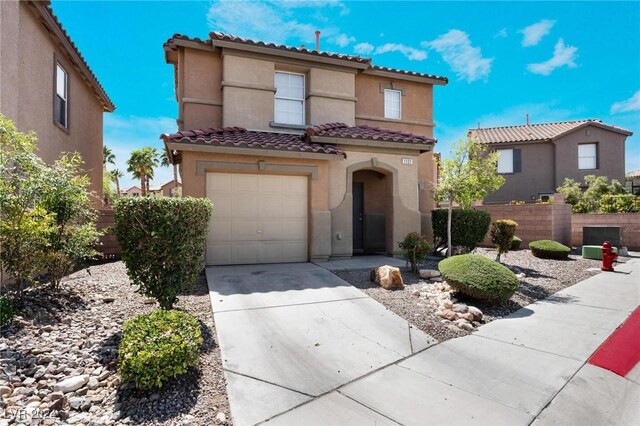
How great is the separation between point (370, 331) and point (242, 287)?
3.04m

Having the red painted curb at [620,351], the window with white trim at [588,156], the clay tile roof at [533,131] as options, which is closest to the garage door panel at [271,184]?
the red painted curb at [620,351]

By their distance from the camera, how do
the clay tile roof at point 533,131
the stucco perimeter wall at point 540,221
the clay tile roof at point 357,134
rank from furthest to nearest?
the clay tile roof at point 533,131
the stucco perimeter wall at point 540,221
the clay tile roof at point 357,134

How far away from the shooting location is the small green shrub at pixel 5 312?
4.41 meters

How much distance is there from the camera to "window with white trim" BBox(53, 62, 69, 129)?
10.2 meters

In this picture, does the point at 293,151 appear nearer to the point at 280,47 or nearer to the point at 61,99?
the point at 280,47

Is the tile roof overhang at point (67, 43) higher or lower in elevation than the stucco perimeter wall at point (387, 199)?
higher

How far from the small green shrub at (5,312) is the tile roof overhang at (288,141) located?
4.75 m

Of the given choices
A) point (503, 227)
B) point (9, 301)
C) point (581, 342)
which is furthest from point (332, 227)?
point (9, 301)

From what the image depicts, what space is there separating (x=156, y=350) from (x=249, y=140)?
6.90 metres

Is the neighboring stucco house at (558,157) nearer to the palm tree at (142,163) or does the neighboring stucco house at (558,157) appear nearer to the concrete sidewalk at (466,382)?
the concrete sidewalk at (466,382)

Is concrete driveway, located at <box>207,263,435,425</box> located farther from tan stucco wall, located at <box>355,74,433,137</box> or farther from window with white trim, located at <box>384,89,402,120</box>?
window with white trim, located at <box>384,89,402,120</box>

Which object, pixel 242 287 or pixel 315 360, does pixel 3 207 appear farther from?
→ pixel 315 360

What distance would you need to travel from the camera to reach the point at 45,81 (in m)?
9.30

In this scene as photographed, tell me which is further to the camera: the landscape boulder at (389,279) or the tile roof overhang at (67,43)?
the tile roof overhang at (67,43)
